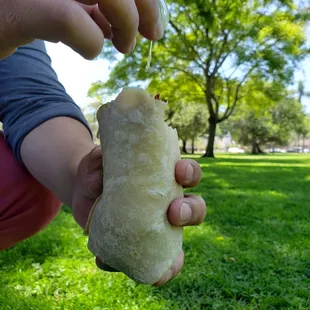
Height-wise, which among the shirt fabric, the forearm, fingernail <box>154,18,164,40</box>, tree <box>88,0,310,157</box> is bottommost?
the forearm

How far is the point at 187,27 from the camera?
40.1ft

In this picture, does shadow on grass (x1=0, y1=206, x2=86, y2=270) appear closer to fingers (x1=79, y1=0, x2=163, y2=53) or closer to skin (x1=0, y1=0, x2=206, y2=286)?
skin (x1=0, y1=0, x2=206, y2=286)

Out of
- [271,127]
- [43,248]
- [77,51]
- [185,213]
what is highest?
[77,51]

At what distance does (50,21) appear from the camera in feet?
1.32

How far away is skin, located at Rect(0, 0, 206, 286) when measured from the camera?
40 centimetres

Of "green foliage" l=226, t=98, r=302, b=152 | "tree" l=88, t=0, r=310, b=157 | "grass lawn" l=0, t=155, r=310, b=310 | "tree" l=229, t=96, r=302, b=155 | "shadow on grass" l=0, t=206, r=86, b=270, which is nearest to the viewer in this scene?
"grass lawn" l=0, t=155, r=310, b=310

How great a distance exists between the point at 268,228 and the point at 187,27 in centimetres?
1055

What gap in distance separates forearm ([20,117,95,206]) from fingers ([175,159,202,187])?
0.27 m

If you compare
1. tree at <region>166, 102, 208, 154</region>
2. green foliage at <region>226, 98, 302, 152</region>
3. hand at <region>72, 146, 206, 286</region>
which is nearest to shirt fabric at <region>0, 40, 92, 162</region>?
hand at <region>72, 146, 206, 286</region>

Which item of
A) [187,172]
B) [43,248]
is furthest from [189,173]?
[43,248]

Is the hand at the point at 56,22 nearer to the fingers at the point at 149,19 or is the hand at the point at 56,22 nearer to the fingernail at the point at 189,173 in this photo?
the fingers at the point at 149,19

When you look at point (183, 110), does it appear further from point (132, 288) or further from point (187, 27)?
point (132, 288)

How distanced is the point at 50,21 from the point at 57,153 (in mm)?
515

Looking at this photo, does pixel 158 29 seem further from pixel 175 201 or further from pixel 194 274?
pixel 194 274
